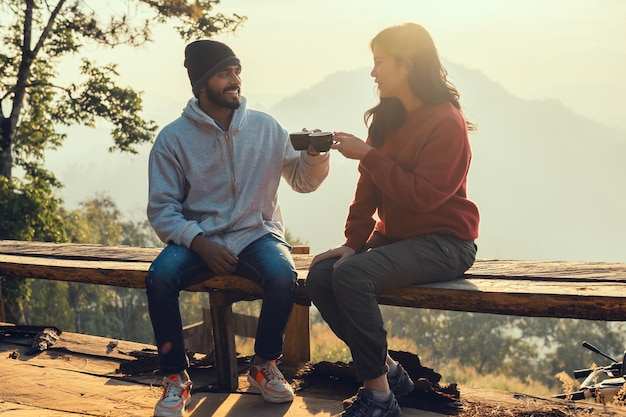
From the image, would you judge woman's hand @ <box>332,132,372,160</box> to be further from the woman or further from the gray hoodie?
the gray hoodie

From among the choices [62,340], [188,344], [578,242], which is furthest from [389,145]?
[578,242]

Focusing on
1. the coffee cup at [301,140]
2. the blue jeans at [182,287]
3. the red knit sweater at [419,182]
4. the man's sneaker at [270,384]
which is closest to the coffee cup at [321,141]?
the coffee cup at [301,140]

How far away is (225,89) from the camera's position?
4.09m

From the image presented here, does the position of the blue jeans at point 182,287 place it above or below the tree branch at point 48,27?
below

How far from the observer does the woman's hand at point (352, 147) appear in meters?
3.58

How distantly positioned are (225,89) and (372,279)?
4.78 ft

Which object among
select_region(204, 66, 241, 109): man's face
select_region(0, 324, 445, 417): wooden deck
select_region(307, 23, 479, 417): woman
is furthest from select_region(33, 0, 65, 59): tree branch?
select_region(307, 23, 479, 417): woman

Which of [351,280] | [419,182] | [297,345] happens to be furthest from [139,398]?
[419,182]

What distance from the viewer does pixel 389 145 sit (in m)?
3.74

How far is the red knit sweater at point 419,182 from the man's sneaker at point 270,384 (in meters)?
0.85

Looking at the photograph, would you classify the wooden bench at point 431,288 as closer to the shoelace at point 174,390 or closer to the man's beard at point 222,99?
the shoelace at point 174,390

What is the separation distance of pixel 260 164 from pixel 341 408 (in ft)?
4.79

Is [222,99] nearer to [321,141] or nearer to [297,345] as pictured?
[321,141]

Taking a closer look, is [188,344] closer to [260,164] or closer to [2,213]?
[260,164]
